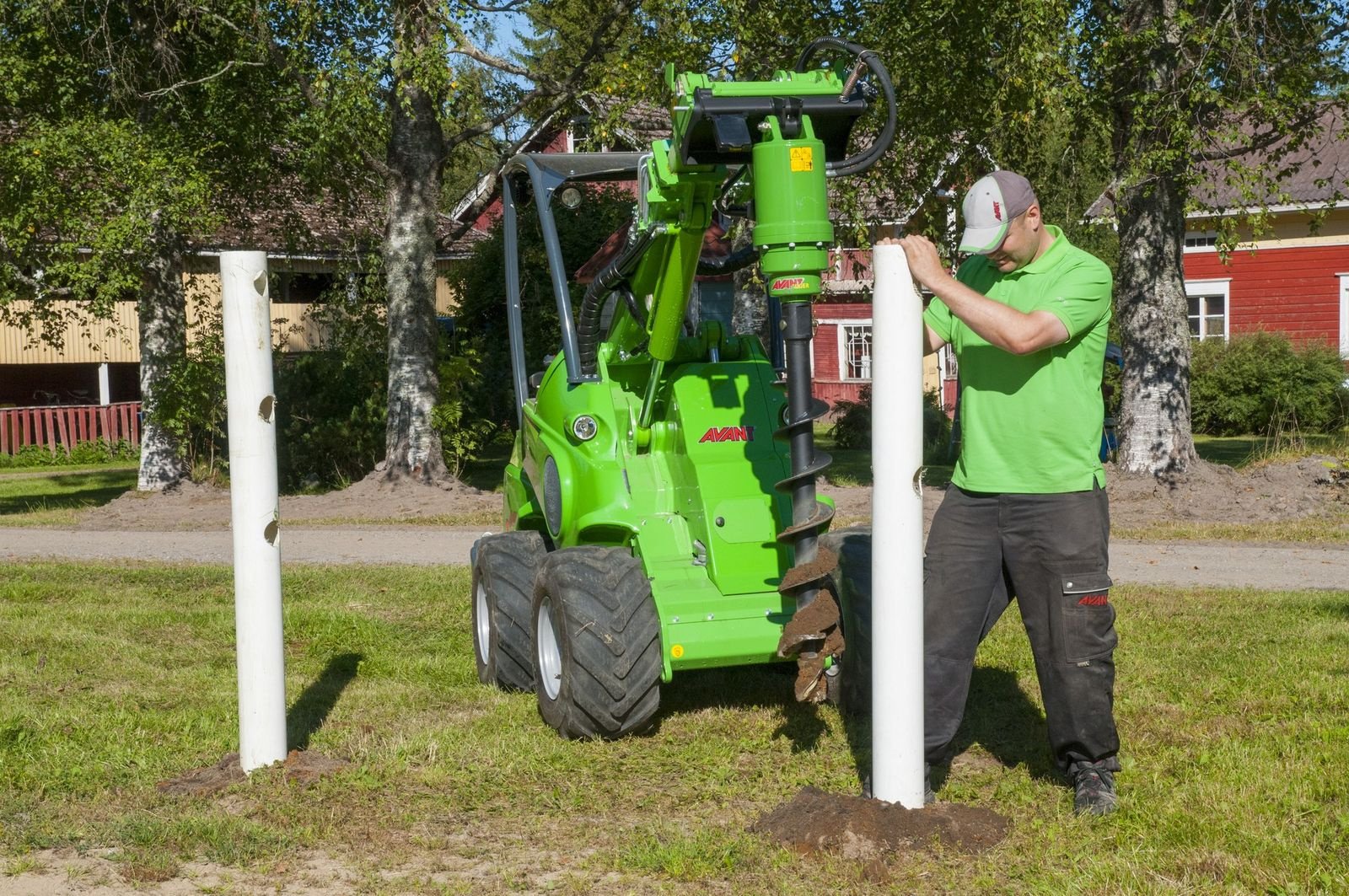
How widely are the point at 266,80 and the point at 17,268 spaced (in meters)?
3.43

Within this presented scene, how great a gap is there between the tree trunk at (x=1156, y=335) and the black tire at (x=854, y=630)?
917 centimetres

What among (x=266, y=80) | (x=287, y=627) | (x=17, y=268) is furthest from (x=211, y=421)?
(x=287, y=627)

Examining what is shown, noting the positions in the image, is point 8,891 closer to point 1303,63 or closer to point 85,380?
point 1303,63

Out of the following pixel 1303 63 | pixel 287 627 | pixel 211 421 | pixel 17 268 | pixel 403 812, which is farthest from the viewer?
pixel 211 421

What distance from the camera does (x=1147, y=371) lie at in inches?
571

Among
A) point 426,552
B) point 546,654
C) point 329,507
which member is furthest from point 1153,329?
point 546,654

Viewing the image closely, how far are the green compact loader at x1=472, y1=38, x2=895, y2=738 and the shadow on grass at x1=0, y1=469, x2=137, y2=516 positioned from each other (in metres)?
12.6

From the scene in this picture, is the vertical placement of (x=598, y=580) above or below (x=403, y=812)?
above

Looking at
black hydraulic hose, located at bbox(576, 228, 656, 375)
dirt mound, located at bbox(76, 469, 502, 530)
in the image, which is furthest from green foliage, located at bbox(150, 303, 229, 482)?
black hydraulic hose, located at bbox(576, 228, 656, 375)

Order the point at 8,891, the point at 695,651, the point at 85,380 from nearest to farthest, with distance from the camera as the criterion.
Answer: the point at 8,891, the point at 695,651, the point at 85,380

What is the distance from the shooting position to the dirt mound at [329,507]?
15398 millimetres

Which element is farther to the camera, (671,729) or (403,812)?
(671,729)

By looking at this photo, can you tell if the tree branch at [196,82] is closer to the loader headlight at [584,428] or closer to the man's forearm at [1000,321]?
the loader headlight at [584,428]

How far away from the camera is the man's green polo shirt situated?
4.74m
